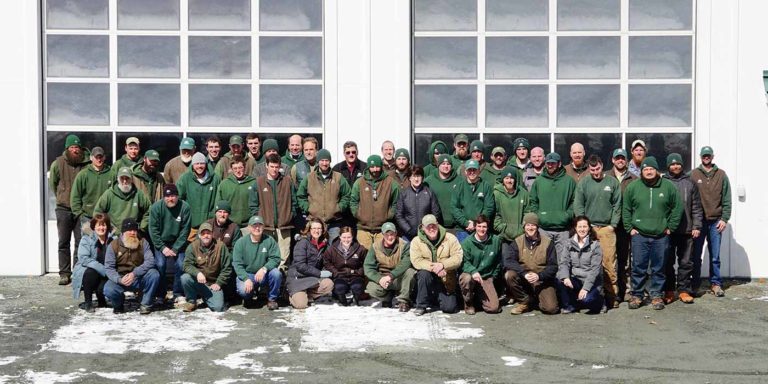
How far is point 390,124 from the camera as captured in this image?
16.1 metres

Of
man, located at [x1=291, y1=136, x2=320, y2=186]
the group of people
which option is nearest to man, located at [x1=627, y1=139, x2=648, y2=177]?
the group of people

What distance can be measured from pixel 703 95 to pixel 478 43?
10.6 ft

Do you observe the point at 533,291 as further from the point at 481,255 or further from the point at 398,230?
the point at 398,230

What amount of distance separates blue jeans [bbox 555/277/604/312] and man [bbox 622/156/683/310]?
0.49m

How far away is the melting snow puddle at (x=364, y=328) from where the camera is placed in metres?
11.9

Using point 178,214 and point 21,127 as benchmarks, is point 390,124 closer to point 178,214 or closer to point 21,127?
A: point 178,214

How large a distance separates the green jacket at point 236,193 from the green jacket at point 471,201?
2.53 m

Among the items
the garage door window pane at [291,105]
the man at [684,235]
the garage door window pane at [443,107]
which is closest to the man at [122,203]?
the garage door window pane at [291,105]

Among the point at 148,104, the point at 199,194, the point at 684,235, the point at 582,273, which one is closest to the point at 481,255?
the point at 582,273

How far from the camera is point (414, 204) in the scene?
46.8 ft

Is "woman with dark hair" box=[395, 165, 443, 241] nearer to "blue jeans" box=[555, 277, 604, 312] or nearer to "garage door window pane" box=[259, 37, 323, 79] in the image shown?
"blue jeans" box=[555, 277, 604, 312]

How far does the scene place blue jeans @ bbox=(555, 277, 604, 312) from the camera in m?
13.7

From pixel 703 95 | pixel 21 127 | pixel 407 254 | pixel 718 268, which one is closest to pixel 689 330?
pixel 718 268

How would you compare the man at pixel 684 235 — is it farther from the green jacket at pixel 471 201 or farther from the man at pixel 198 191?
the man at pixel 198 191
